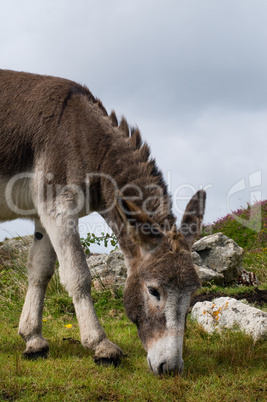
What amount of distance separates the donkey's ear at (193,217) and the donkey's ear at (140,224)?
334 mm

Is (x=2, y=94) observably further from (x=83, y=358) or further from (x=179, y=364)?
(x=179, y=364)

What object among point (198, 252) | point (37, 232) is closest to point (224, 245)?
point (198, 252)

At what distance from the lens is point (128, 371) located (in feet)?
14.7

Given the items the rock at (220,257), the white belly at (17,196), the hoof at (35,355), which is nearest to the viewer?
the hoof at (35,355)

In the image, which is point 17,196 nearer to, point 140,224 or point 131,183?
point 131,183

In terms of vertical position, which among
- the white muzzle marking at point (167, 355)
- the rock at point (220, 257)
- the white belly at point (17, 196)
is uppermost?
the white belly at point (17, 196)

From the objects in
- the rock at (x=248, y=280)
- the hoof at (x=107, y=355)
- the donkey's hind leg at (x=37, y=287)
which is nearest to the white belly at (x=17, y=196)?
the donkey's hind leg at (x=37, y=287)

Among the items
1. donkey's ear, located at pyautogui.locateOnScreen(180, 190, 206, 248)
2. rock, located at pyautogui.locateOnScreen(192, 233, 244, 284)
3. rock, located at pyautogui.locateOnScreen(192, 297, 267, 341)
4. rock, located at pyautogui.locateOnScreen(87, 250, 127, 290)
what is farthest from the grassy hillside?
donkey's ear, located at pyautogui.locateOnScreen(180, 190, 206, 248)

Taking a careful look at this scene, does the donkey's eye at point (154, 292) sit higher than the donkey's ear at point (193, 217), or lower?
lower

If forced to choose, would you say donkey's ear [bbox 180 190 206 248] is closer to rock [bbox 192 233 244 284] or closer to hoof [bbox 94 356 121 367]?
hoof [bbox 94 356 121 367]

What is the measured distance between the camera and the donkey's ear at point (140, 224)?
4262 millimetres

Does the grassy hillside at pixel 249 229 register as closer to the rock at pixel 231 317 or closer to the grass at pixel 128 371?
the rock at pixel 231 317

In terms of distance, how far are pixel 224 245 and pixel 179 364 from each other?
637cm

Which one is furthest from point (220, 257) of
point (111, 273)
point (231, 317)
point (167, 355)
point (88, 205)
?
point (167, 355)
